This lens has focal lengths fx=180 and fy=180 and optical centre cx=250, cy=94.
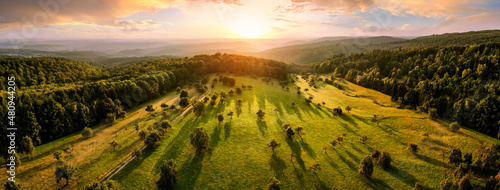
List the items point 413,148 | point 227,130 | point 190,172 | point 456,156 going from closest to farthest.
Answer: point 190,172 < point 456,156 < point 413,148 < point 227,130

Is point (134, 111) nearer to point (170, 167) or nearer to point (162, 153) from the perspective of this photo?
point (162, 153)

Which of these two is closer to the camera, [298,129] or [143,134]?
[143,134]

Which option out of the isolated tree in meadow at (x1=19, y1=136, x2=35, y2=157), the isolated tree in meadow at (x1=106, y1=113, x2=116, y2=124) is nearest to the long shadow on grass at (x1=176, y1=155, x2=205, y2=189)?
the isolated tree in meadow at (x1=19, y1=136, x2=35, y2=157)

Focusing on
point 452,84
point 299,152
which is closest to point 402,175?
point 299,152

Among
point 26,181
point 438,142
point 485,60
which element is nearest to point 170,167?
point 26,181

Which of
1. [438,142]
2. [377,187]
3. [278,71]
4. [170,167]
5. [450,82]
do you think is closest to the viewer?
[170,167]

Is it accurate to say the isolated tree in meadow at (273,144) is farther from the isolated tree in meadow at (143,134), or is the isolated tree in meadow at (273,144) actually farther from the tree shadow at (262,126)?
the isolated tree in meadow at (143,134)

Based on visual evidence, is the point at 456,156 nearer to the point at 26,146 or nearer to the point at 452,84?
the point at 452,84
